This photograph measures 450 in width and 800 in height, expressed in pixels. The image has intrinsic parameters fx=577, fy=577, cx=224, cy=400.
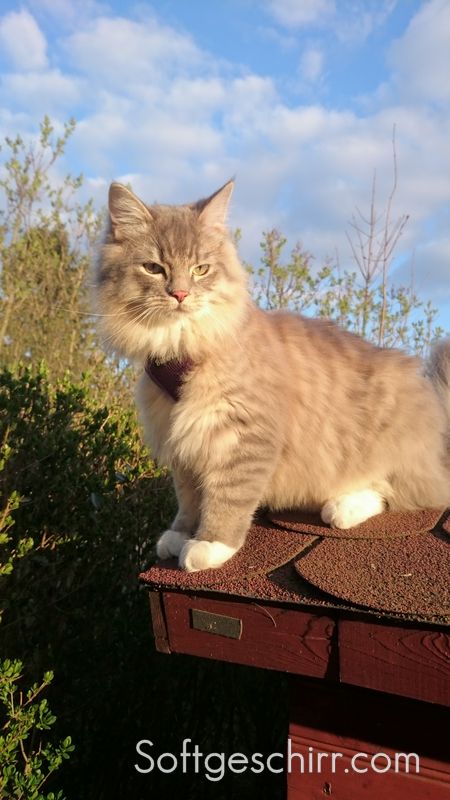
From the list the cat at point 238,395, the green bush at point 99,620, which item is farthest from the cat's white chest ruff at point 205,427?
the green bush at point 99,620

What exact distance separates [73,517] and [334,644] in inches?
55.7

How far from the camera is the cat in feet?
6.29

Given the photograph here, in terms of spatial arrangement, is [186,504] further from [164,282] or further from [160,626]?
[164,282]

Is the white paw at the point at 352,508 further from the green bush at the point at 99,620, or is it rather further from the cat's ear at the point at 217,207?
the cat's ear at the point at 217,207

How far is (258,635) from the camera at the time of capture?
141 cm

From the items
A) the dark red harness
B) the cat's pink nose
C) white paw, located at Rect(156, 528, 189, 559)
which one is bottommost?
white paw, located at Rect(156, 528, 189, 559)

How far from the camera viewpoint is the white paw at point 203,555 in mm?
1667

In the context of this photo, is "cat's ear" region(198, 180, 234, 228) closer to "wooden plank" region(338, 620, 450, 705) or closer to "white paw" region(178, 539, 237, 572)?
"white paw" region(178, 539, 237, 572)

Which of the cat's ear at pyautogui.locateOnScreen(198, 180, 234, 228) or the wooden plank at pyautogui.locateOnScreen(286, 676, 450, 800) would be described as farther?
the cat's ear at pyautogui.locateOnScreen(198, 180, 234, 228)

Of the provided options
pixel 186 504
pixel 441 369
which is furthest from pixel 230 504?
pixel 441 369

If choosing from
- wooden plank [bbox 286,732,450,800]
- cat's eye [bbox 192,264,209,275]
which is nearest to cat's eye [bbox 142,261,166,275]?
cat's eye [bbox 192,264,209,275]

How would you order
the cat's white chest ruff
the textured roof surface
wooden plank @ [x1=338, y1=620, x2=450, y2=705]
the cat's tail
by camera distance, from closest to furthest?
wooden plank @ [x1=338, y1=620, x2=450, y2=705] → the textured roof surface → the cat's white chest ruff → the cat's tail

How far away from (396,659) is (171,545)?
0.90 metres

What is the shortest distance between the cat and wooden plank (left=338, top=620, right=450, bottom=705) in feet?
1.78
